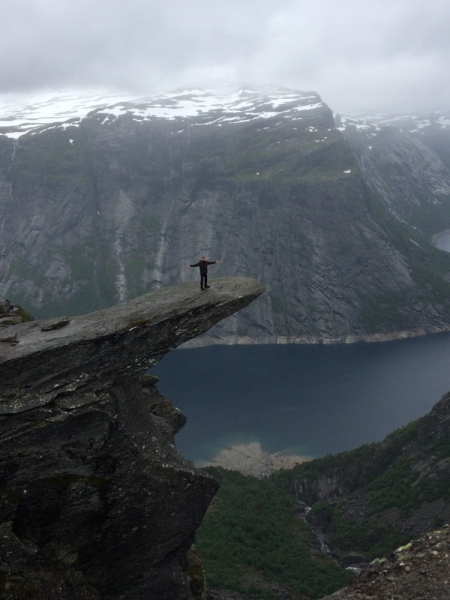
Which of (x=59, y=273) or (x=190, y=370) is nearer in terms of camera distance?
(x=190, y=370)

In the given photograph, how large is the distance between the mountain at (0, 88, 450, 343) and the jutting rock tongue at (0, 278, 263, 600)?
450 feet

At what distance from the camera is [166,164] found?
19188 cm

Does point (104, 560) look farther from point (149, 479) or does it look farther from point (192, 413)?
point (192, 413)

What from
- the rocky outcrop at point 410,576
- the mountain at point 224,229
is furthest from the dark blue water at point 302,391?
the rocky outcrop at point 410,576

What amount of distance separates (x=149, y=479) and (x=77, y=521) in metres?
2.64

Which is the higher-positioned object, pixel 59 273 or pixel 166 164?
pixel 166 164

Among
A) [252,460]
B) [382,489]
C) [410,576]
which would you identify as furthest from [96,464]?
[252,460]

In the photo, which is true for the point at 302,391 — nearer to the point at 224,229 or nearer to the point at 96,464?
the point at 224,229

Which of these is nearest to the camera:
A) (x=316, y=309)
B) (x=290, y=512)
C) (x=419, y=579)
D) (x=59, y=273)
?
(x=419, y=579)

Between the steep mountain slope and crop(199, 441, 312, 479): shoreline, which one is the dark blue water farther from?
the steep mountain slope

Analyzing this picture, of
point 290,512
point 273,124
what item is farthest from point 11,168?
point 290,512

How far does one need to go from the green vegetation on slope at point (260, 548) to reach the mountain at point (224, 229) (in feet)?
340

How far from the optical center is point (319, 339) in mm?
157250

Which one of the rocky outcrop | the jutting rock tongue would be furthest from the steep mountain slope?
the jutting rock tongue
